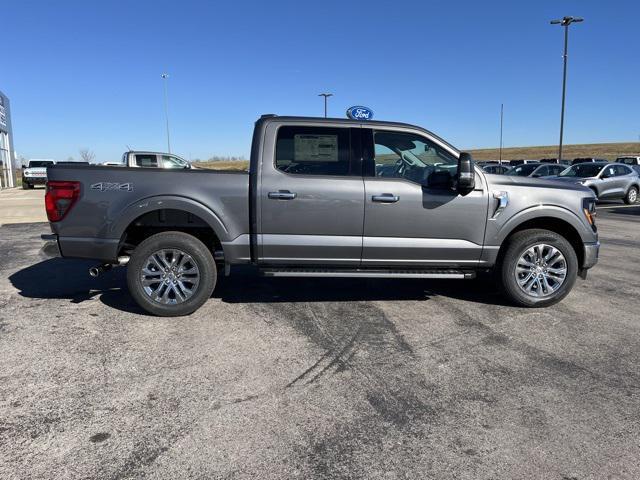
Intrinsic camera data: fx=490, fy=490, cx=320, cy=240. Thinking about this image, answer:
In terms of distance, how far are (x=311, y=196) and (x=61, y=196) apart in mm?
2456

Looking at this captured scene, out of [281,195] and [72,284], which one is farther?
[72,284]

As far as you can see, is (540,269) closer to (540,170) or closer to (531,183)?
(531,183)

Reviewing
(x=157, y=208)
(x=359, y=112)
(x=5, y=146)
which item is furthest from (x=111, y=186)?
(x=5, y=146)

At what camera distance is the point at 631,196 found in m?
18.8

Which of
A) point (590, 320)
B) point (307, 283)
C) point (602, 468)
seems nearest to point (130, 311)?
point (307, 283)

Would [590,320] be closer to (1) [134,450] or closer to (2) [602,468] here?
(2) [602,468]

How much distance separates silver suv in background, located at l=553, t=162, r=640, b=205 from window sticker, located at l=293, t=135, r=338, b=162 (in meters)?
14.7

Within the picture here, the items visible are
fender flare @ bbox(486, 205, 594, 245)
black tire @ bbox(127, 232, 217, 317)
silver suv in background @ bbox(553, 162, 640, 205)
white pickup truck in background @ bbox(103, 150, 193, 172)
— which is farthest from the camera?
silver suv in background @ bbox(553, 162, 640, 205)

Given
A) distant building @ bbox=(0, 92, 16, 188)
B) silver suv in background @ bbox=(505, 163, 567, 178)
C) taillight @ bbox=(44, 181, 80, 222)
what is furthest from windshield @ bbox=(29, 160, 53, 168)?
taillight @ bbox=(44, 181, 80, 222)

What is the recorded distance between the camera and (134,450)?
2.74 metres

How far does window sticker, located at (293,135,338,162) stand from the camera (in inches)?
202

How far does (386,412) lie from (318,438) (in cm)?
54

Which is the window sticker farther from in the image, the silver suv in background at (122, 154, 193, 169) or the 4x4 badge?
the silver suv in background at (122, 154, 193, 169)

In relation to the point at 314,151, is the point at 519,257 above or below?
below
